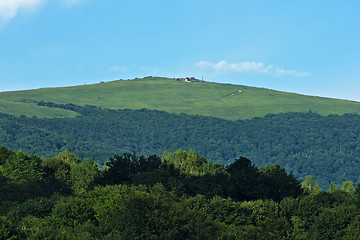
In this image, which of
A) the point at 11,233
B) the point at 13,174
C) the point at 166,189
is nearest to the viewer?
the point at 11,233

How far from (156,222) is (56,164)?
90.5 meters

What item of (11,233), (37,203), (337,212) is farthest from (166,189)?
(11,233)

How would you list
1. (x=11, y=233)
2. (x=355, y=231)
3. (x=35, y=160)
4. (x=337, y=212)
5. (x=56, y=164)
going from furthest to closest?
(x=56, y=164) < (x=35, y=160) < (x=337, y=212) < (x=355, y=231) < (x=11, y=233)

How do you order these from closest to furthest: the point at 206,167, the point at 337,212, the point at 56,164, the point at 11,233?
the point at 11,233 < the point at 337,212 < the point at 56,164 < the point at 206,167

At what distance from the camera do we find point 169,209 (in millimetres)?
98750

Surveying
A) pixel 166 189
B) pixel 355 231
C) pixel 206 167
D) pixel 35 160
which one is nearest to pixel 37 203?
pixel 166 189

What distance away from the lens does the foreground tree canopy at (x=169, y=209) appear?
92250 mm

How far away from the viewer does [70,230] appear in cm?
9031

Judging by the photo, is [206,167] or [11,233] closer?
[11,233]

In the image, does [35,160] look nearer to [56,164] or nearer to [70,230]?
[56,164]

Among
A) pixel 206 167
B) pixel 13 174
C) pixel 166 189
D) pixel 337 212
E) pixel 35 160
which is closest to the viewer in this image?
pixel 337 212

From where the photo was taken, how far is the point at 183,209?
331 feet

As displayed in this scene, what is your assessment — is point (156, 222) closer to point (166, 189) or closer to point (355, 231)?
point (355, 231)

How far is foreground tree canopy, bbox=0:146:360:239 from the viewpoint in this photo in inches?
3632
